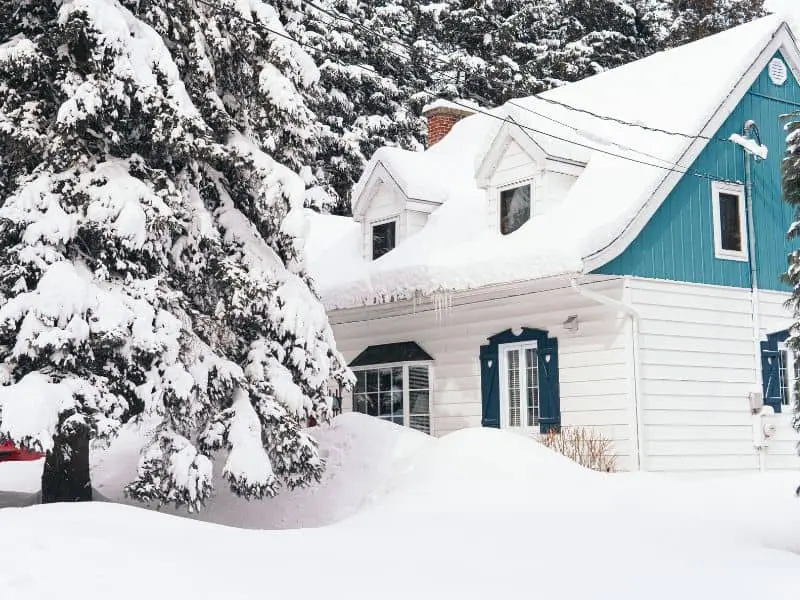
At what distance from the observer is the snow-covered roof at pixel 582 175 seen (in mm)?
15039

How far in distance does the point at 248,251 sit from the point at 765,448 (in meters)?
9.08

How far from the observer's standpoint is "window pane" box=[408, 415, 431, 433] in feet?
59.4

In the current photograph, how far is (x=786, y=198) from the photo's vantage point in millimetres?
10758

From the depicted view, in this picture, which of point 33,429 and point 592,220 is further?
point 592,220

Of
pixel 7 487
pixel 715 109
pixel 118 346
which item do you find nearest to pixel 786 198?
pixel 715 109

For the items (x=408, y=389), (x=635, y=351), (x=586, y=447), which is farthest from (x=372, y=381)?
(x=635, y=351)

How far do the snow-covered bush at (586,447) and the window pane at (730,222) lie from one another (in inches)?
165

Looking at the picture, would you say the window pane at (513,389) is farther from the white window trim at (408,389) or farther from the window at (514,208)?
the window at (514,208)

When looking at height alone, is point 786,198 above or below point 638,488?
above

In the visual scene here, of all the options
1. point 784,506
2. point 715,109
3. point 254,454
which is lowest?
point 784,506

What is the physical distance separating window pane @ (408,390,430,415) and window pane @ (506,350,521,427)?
1.96 m

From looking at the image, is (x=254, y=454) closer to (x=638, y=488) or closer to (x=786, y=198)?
(x=638, y=488)

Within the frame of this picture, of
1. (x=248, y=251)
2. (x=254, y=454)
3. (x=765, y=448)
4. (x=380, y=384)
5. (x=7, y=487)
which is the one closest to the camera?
(x=254, y=454)

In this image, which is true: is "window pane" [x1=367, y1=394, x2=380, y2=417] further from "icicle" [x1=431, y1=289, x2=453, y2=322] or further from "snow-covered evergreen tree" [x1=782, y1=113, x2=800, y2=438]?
"snow-covered evergreen tree" [x1=782, y1=113, x2=800, y2=438]
